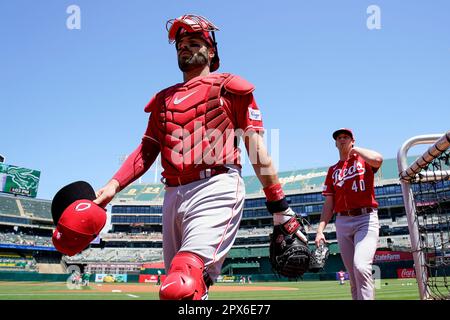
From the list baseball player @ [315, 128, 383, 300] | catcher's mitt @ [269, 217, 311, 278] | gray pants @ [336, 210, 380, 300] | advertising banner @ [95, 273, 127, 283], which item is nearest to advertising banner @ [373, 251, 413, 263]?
advertising banner @ [95, 273, 127, 283]

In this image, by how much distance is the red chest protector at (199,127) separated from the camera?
2.26 metres

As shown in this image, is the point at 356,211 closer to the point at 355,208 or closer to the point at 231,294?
the point at 355,208

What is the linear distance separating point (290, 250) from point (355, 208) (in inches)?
116

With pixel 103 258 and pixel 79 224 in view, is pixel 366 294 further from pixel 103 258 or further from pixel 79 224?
pixel 103 258

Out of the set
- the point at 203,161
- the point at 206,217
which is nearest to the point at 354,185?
the point at 203,161

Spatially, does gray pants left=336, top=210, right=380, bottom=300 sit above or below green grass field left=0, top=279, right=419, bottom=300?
above

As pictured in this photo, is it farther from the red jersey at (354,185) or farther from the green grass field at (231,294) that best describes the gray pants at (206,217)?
the green grass field at (231,294)

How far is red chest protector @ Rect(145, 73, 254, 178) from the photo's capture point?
2.26 meters

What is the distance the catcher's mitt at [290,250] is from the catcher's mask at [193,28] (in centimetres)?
138

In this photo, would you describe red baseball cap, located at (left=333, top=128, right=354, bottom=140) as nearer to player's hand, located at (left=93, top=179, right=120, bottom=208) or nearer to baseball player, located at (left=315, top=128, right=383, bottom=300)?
baseball player, located at (left=315, top=128, right=383, bottom=300)

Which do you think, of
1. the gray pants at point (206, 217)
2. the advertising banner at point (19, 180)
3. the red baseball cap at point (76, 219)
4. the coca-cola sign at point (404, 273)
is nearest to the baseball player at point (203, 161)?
the gray pants at point (206, 217)

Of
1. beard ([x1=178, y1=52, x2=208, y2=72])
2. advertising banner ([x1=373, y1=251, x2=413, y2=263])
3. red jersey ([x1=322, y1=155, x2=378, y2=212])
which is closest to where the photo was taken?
beard ([x1=178, y1=52, x2=208, y2=72])
